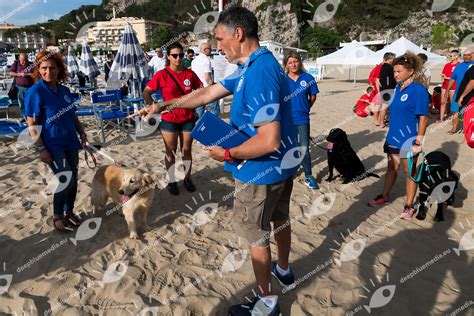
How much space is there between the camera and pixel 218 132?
1908mm

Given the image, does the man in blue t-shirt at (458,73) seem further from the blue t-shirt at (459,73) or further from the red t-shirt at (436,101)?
the red t-shirt at (436,101)

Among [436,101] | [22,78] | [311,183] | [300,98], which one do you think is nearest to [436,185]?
[311,183]

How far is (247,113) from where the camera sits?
1827 millimetres

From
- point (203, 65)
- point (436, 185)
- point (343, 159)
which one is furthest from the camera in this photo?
point (203, 65)

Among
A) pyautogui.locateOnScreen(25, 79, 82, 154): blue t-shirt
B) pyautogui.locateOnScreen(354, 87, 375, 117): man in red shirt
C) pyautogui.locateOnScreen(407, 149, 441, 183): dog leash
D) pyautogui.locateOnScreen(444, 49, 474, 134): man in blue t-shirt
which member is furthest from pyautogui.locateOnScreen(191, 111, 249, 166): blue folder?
pyautogui.locateOnScreen(354, 87, 375, 117): man in red shirt

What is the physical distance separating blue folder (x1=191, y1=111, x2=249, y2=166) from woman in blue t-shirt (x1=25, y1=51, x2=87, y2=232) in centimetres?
194

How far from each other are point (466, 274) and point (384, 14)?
97934 mm

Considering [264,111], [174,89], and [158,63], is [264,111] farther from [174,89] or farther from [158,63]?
[158,63]

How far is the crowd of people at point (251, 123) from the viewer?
1758 mm

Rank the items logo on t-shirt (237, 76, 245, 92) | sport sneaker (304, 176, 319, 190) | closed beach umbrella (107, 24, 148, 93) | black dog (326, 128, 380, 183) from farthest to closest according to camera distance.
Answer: closed beach umbrella (107, 24, 148, 93), black dog (326, 128, 380, 183), sport sneaker (304, 176, 319, 190), logo on t-shirt (237, 76, 245, 92)

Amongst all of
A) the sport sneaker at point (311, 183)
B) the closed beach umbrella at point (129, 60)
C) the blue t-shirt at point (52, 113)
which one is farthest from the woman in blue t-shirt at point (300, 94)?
the closed beach umbrella at point (129, 60)

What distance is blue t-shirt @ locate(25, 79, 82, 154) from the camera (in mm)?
2938

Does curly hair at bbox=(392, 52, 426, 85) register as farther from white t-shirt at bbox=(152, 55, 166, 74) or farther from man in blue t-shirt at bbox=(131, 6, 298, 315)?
white t-shirt at bbox=(152, 55, 166, 74)

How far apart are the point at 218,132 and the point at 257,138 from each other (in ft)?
1.01
